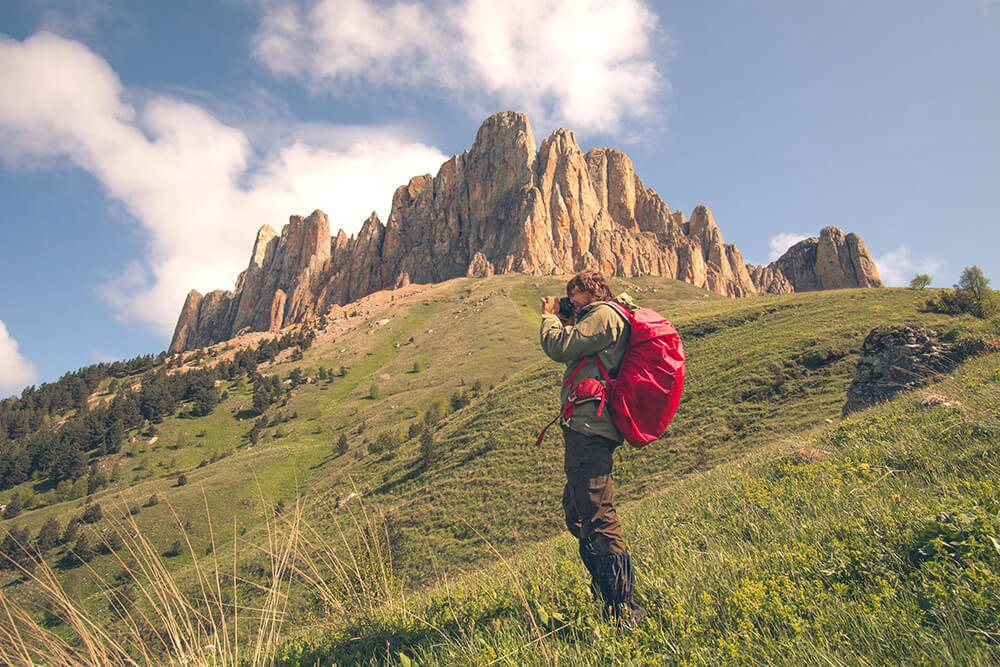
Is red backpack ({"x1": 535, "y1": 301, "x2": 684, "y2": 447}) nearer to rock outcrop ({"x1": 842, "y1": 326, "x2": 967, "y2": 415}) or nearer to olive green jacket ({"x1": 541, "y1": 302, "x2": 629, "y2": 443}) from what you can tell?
olive green jacket ({"x1": 541, "y1": 302, "x2": 629, "y2": 443})

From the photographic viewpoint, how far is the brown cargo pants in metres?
3.56

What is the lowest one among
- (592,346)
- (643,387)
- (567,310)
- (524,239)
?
(643,387)

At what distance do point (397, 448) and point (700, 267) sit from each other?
15052 centimetres

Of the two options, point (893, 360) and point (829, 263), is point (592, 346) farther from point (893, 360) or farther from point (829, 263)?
point (829, 263)

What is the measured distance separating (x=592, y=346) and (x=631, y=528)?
396 cm

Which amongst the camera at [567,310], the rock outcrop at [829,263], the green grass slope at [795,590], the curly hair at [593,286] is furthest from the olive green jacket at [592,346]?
the rock outcrop at [829,263]

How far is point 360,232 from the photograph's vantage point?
611 feet

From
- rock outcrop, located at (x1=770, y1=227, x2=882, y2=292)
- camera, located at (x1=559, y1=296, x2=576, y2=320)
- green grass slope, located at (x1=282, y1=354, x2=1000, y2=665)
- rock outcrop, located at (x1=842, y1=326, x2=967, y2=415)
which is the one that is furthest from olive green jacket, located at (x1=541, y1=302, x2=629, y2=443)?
rock outcrop, located at (x1=770, y1=227, x2=882, y2=292)

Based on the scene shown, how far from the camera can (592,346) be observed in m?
3.92

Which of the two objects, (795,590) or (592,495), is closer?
(795,590)

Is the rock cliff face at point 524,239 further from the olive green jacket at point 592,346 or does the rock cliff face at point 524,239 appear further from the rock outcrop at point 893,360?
the olive green jacket at point 592,346

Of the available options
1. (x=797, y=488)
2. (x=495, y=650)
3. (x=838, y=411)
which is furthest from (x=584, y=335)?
(x=838, y=411)

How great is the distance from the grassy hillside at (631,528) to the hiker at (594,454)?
0.28 meters

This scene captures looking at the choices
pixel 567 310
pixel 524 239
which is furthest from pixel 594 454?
pixel 524 239
